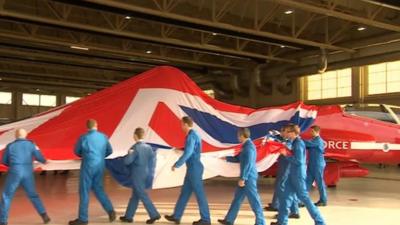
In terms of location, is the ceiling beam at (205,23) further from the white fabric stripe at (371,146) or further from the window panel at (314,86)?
the white fabric stripe at (371,146)

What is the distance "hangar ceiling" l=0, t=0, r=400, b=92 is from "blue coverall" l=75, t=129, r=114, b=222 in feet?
26.9

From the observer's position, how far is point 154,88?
922 centimetres

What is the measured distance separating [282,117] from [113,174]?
13.1 feet

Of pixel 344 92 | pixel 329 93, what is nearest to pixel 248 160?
pixel 344 92

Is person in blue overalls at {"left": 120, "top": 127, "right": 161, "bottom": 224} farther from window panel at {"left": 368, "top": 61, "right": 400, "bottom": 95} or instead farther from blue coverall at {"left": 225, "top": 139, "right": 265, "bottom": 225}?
window panel at {"left": 368, "top": 61, "right": 400, "bottom": 95}

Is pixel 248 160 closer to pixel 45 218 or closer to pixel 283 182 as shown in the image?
pixel 283 182

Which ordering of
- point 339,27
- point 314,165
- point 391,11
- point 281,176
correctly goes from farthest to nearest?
point 339,27 < point 391,11 < point 314,165 < point 281,176

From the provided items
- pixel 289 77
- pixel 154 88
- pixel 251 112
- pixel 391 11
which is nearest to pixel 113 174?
pixel 154 88

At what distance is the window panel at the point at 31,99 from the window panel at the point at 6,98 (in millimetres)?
1172

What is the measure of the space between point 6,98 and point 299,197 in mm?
39074

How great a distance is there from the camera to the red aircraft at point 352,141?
10969 mm

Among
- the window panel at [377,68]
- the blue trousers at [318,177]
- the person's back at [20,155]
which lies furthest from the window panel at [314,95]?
the person's back at [20,155]

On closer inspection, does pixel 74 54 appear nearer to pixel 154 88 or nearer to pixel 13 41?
pixel 13 41

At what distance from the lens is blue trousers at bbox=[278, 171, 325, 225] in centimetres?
657
